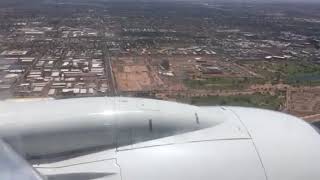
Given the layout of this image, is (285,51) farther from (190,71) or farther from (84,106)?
(84,106)

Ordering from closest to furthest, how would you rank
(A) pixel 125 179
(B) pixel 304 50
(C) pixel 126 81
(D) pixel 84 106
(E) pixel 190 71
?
(A) pixel 125 179
(D) pixel 84 106
(C) pixel 126 81
(E) pixel 190 71
(B) pixel 304 50

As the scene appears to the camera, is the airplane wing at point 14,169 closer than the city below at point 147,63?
Yes

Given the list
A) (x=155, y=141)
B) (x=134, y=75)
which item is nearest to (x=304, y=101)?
(x=134, y=75)

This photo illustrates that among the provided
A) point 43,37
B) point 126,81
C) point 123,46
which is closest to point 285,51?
point 123,46

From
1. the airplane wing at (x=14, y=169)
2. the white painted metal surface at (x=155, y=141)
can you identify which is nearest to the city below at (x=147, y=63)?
the white painted metal surface at (x=155, y=141)

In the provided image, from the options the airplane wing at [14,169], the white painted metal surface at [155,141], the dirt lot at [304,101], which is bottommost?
the dirt lot at [304,101]

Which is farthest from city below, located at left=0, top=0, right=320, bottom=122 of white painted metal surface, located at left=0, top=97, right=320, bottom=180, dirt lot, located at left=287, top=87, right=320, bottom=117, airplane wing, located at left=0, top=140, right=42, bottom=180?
airplane wing, located at left=0, top=140, right=42, bottom=180

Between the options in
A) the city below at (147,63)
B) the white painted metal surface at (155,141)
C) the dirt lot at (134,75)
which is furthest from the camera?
the dirt lot at (134,75)

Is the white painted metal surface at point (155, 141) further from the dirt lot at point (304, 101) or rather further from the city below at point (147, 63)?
the dirt lot at point (304, 101)
